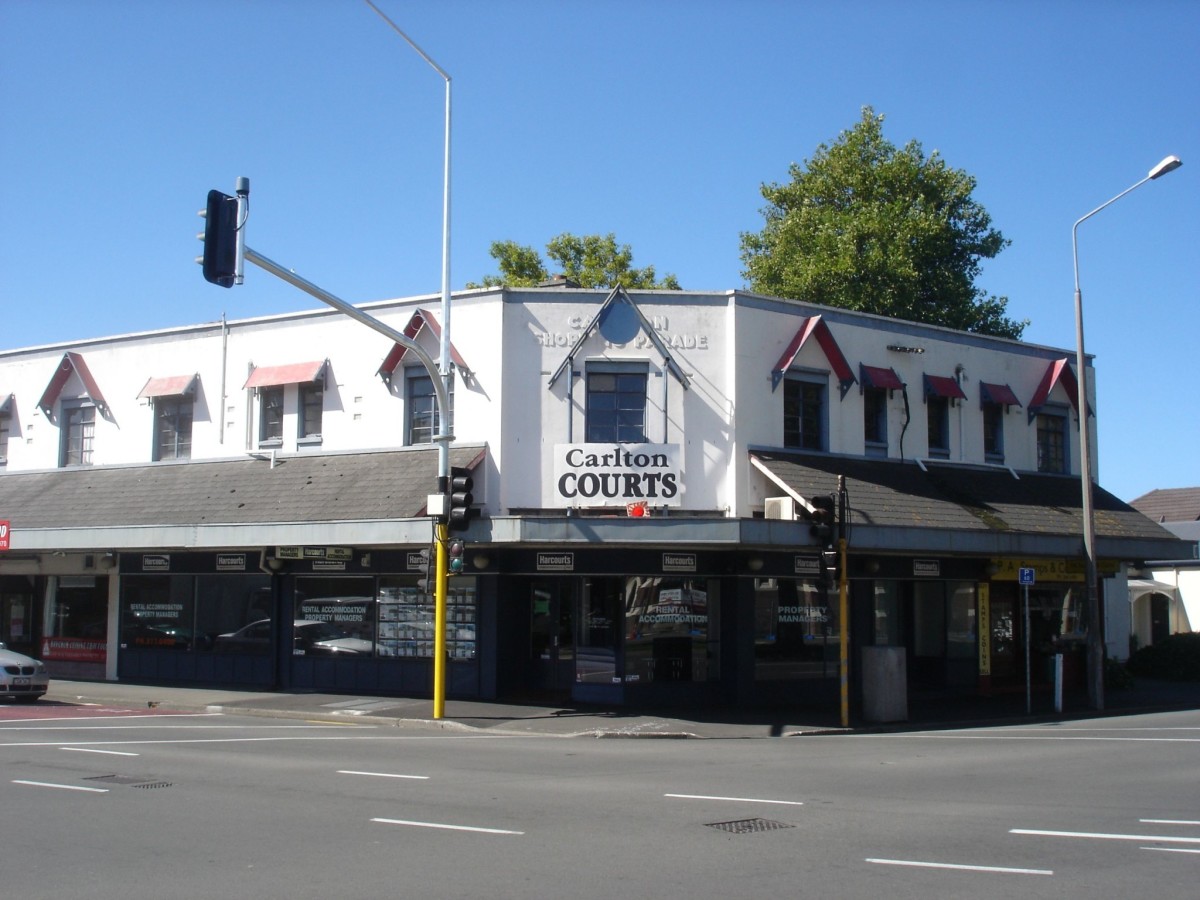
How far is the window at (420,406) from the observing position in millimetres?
24984

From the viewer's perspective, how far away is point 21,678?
23.6m

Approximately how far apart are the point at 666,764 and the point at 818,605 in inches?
392

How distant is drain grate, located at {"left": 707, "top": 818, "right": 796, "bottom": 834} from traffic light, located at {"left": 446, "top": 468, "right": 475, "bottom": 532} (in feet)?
34.0

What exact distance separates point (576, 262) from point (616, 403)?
24.2 m

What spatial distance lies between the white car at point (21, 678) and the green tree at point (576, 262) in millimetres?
25406

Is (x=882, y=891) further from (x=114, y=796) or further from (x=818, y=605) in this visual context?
(x=818, y=605)

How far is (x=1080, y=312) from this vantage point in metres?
26.1

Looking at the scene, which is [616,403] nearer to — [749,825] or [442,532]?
[442,532]

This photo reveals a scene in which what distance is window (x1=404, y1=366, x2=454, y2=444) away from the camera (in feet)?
82.0

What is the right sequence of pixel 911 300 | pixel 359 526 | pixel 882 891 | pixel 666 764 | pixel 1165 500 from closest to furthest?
pixel 882 891, pixel 666 764, pixel 359 526, pixel 911 300, pixel 1165 500

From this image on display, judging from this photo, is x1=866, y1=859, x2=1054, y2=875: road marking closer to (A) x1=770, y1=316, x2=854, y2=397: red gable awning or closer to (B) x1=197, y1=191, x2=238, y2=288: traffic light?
(B) x1=197, y1=191, x2=238, y2=288: traffic light

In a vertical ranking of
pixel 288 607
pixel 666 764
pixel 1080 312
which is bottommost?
pixel 666 764

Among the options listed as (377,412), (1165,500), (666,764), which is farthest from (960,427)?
(1165,500)

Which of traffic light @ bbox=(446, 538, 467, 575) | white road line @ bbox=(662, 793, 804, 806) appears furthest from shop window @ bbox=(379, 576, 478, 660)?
white road line @ bbox=(662, 793, 804, 806)
